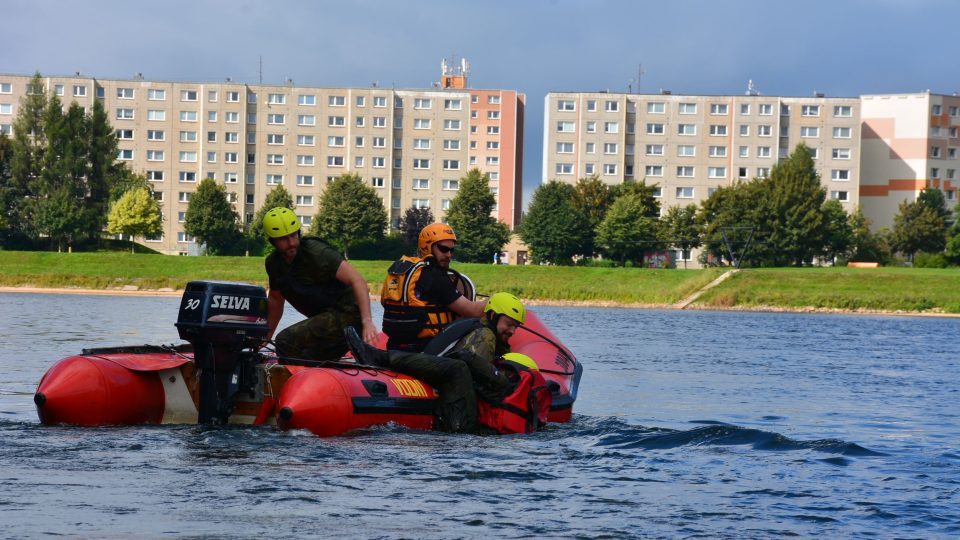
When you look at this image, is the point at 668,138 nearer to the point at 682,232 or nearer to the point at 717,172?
the point at 717,172

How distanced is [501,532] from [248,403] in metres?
3.98

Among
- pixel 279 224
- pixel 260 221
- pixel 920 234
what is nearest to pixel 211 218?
pixel 260 221

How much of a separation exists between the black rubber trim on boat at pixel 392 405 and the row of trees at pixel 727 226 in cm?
7438

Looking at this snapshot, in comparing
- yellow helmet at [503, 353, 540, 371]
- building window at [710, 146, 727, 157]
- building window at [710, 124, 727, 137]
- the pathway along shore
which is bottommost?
the pathway along shore

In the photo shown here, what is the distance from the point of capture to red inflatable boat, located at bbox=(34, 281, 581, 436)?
10.6 metres

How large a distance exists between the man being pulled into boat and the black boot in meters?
0.09

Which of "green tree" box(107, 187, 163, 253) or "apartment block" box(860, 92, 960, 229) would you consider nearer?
"green tree" box(107, 187, 163, 253)

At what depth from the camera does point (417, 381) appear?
1194 centimetres

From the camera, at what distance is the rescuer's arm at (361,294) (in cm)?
1170

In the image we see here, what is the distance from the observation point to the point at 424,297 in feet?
40.7

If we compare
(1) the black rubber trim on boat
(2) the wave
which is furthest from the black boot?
(2) the wave

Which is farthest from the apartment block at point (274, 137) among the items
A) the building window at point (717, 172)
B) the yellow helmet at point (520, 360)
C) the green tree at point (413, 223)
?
the yellow helmet at point (520, 360)

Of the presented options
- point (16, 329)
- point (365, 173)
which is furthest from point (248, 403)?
point (365, 173)

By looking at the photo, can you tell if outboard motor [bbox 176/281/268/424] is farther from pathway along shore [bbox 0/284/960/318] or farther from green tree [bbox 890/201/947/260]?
green tree [bbox 890/201/947/260]
